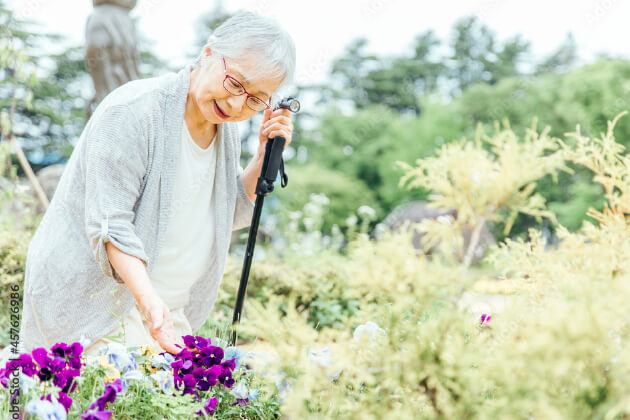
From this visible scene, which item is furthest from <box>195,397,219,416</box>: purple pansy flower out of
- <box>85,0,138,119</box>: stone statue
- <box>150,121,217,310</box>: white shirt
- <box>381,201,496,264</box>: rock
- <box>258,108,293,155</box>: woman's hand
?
<box>381,201,496,264</box>: rock

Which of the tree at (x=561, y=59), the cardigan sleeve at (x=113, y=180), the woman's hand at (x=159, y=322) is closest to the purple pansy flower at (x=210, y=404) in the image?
the woman's hand at (x=159, y=322)

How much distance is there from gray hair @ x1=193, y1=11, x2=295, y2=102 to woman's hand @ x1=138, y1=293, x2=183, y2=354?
0.79 metres

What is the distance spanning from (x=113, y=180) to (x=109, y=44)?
15.6ft

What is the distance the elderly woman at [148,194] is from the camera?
1.84 meters

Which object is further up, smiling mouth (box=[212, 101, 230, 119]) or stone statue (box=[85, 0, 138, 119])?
smiling mouth (box=[212, 101, 230, 119])

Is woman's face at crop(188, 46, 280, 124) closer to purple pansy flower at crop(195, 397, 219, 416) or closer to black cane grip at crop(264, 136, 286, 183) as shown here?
black cane grip at crop(264, 136, 286, 183)

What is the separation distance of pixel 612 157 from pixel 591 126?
15.3 m

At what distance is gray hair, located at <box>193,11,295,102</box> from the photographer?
1.89 m

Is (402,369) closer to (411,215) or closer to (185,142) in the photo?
(185,142)

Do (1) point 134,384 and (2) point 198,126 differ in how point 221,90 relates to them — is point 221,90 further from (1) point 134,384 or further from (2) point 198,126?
(1) point 134,384

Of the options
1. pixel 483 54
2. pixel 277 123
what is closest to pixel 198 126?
pixel 277 123

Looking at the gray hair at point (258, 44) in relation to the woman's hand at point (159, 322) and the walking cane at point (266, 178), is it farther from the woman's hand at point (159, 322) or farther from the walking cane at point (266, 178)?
the woman's hand at point (159, 322)

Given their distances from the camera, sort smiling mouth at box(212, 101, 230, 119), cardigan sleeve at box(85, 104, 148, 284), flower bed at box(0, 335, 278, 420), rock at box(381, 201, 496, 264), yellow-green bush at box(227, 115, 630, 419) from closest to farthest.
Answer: yellow-green bush at box(227, 115, 630, 419)
flower bed at box(0, 335, 278, 420)
cardigan sleeve at box(85, 104, 148, 284)
smiling mouth at box(212, 101, 230, 119)
rock at box(381, 201, 496, 264)

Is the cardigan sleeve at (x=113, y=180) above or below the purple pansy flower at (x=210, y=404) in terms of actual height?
above
